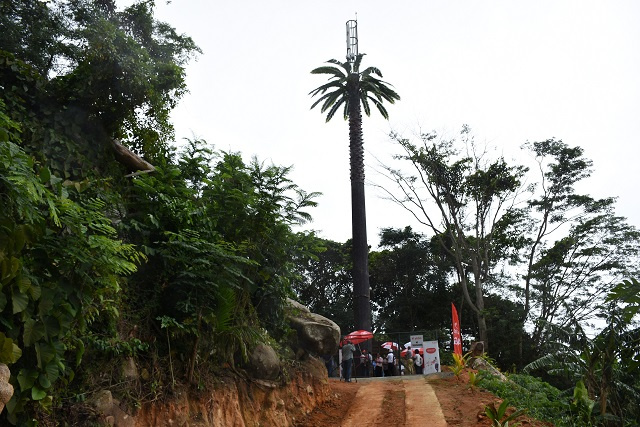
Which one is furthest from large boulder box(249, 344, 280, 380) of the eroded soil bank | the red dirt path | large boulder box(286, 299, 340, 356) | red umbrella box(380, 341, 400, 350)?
red umbrella box(380, 341, 400, 350)

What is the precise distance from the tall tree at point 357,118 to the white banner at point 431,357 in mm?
3413

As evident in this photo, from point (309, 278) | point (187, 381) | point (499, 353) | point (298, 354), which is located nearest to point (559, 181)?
point (499, 353)

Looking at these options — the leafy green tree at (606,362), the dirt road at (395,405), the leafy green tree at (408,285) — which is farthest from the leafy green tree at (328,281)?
the leafy green tree at (606,362)

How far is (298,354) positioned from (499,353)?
69.8 feet

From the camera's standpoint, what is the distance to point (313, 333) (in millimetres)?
14984

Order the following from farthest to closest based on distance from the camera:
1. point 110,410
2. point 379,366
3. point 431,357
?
1. point 379,366
2. point 431,357
3. point 110,410

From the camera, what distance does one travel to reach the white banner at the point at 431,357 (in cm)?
2119

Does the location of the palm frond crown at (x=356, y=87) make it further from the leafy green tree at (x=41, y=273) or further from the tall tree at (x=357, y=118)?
the leafy green tree at (x=41, y=273)

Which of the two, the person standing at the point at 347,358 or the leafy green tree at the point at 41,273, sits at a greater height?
the leafy green tree at the point at 41,273

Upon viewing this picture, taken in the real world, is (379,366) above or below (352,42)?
below

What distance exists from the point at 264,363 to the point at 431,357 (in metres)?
11.5

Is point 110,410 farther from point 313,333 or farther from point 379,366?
point 379,366

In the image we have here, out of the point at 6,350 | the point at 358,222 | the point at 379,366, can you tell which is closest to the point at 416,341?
the point at 379,366

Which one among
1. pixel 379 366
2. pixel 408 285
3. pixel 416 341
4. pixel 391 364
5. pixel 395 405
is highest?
pixel 408 285
